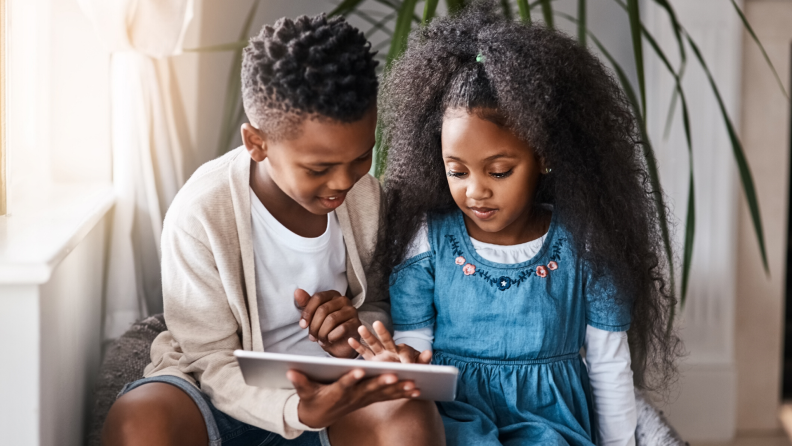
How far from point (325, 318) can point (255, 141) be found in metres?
0.29

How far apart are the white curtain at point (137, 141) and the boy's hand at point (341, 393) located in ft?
2.66

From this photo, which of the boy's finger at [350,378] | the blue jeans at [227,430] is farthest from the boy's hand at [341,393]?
the blue jeans at [227,430]

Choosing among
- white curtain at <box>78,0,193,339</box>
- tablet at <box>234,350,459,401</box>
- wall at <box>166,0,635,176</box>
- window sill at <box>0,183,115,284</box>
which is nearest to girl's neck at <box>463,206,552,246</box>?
tablet at <box>234,350,459,401</box>

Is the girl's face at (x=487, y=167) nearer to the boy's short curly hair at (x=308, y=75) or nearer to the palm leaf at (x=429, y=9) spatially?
the boy's short curly hair at (x=308, y=75)

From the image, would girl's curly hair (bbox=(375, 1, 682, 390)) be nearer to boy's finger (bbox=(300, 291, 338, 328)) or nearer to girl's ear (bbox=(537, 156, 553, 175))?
girl's ear (bbox=(537, 156, 553, 175))

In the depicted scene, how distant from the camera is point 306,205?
109 centimetres

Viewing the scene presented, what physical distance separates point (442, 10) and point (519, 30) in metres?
1.22

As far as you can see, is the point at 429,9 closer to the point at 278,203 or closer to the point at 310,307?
the point at 278,203

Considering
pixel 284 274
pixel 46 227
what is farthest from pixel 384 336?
pixel 46 227

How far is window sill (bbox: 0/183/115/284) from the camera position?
3.03 feet

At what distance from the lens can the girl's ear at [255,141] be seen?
1050mm

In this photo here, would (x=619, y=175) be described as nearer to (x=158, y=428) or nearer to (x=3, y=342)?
(x=158, y=428)

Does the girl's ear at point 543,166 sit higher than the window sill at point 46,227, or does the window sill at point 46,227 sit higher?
the girl's ear at point 543,166

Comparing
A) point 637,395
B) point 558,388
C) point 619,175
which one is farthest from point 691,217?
point 558,388
